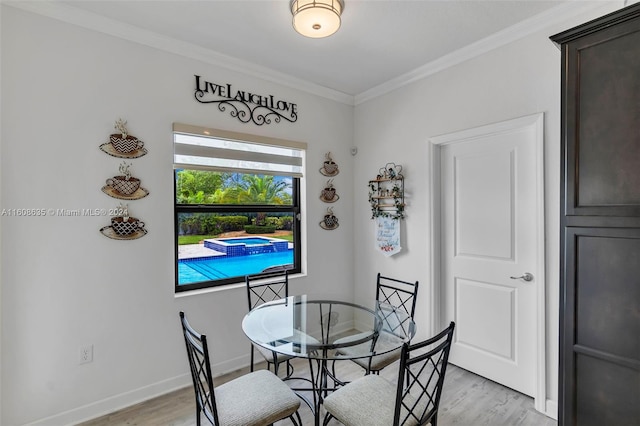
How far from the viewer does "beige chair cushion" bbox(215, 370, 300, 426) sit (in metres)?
1.48

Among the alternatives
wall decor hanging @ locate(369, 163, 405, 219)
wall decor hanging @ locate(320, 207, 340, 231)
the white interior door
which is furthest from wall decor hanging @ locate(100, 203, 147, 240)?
the white interior door

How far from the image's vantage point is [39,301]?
78.5 inches

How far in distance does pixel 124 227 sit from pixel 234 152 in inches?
42.2

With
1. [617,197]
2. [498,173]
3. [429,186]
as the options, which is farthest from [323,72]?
[617,197]

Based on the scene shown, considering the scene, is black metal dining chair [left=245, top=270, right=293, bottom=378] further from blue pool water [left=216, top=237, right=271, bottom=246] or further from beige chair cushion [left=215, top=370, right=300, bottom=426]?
beige chair cushion [left=215, top=370, right=300, bottom=426]

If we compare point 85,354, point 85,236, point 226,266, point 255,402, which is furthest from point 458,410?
point 85,236

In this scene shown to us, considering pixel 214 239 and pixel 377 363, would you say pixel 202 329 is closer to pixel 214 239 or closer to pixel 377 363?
pixel 214 239

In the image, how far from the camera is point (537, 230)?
2234 millimetres

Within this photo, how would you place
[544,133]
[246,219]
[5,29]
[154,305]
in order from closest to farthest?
[5,29], [544,133], [154,305], [246,219]

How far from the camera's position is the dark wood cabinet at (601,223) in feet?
4.65

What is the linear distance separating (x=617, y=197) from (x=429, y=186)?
153cm

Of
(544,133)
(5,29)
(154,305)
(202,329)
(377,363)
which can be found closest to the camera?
(5,29)

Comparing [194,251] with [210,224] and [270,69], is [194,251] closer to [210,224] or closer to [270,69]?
[210,224]

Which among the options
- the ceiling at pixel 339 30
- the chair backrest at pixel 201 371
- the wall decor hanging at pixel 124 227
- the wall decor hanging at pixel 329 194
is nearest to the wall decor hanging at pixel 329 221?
the wall decor hanging at pixel 329 194
